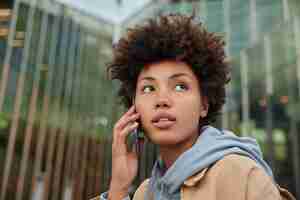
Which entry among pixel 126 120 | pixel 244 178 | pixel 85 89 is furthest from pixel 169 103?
pixel 85 89

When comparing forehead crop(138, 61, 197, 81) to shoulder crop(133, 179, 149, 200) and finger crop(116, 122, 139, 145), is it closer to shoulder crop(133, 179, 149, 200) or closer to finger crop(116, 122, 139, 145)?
finger crop(116, 122, 139, 145)

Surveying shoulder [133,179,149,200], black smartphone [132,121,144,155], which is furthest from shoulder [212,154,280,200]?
shoulder [133,179,149,200]

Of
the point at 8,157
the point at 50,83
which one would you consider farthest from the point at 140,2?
the point at 8,157

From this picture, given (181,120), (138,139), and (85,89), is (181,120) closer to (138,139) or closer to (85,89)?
(138,139)

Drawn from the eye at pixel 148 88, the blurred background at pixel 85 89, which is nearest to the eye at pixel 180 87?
the eye at pixel 148 88

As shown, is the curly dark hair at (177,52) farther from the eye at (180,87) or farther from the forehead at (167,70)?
the eye at (180,87)

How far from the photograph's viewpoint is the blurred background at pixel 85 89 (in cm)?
1032

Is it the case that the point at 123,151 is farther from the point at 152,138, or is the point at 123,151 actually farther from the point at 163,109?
the point at 163,109

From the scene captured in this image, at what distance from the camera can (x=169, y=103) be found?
1539 millimetres

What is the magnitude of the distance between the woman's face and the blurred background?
7763mm

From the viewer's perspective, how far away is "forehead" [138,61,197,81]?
1608 millimetres

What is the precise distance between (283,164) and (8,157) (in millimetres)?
9450

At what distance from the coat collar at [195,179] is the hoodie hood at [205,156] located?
0.5 inches

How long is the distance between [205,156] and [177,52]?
21.8 inches
